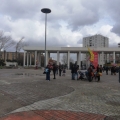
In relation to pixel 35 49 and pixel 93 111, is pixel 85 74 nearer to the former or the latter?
pixel 93 111

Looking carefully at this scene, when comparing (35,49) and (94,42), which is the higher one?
(94,42)

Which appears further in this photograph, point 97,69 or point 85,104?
point 97,69

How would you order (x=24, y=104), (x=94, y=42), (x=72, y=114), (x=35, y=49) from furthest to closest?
(x=94, y=42) → (x=35, y=49) → (x=24, y=104) → (x=72, y=114)

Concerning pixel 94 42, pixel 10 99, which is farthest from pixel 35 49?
pixel 10 99

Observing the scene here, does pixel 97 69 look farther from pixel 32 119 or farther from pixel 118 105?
pixel 32 119

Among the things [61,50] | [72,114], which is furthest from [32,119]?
[61,50]

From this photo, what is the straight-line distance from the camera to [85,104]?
724cm

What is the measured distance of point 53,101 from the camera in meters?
7.68

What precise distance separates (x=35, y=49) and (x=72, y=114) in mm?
75029

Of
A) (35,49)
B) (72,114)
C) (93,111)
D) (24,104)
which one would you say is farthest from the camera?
(35,49)

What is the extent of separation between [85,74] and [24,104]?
41.1 feet

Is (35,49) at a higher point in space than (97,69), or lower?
higher

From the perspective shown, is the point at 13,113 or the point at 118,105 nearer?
the point at 13,113

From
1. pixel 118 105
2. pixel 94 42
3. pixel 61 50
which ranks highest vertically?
pixel 94 42
